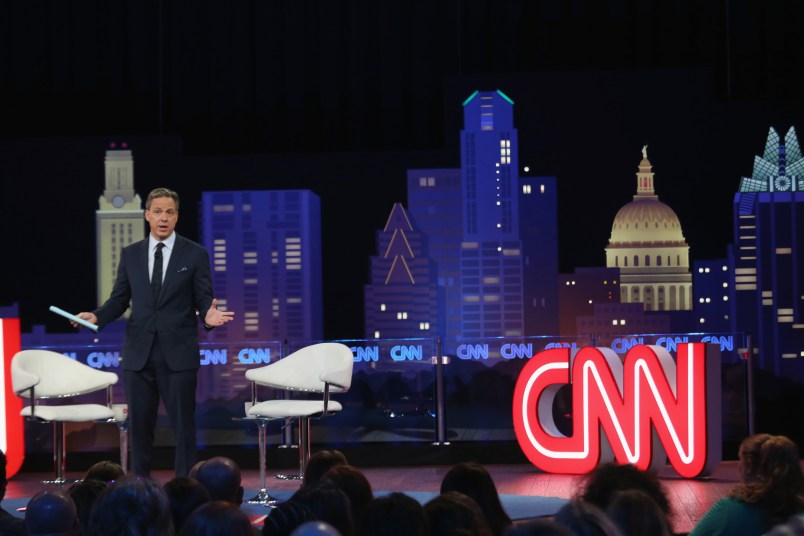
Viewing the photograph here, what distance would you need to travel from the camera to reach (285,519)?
7.70 feet

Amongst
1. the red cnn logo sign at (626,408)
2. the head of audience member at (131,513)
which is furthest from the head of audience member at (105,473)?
the red cnn logo sign at (626,408)

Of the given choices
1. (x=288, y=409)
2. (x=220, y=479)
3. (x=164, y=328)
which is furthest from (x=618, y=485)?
(x=288, y=409)

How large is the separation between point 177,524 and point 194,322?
198cm

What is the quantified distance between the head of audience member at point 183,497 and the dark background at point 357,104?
5.84 metres

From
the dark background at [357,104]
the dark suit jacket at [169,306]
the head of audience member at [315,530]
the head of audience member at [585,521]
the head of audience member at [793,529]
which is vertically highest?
the dark background at [357,104]

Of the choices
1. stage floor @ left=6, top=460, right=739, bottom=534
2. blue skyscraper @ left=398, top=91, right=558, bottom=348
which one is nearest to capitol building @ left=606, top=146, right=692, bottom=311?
blue skyscraper @ left=398, top=91, right=558, bottom=348

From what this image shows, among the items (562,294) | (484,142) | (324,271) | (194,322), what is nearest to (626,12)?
(484,142)

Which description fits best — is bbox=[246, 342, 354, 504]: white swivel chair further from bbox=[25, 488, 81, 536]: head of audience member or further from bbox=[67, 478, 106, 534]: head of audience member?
bbox=[25, 488, 81, 536]: head of audience member

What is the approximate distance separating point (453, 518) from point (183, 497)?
964mm

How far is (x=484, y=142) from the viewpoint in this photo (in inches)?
351

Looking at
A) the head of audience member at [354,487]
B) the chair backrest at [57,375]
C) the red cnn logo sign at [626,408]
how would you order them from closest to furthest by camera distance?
the head of audience member at [354,487] → the chair backrest at [57,375] → the red cnn logo sign at [626,408]

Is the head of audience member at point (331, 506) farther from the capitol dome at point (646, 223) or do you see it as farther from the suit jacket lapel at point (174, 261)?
the capitol dome at point (646, 223)

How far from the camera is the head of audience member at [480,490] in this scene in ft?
9.78

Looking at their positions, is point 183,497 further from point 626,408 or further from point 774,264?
point 774,264
